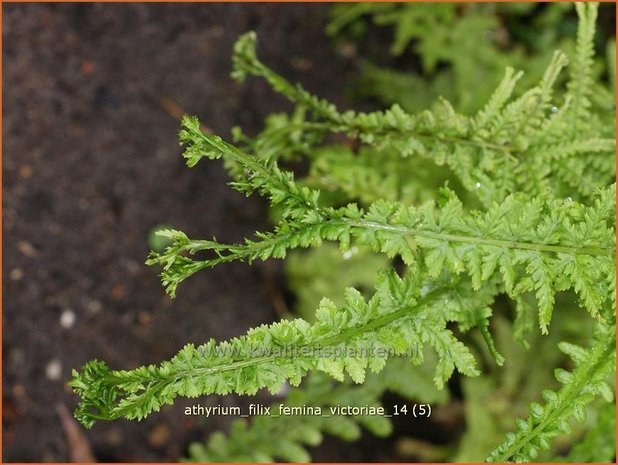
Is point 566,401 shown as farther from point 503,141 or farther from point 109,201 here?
point 109,201

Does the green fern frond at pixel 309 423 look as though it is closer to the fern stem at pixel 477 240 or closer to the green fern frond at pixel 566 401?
the green fern frond at pixel 566 401

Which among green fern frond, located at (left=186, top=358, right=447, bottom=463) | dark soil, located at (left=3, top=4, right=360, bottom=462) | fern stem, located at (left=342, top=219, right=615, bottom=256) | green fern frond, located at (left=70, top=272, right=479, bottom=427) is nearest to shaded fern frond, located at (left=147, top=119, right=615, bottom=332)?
fern stem, located at (left=342, top=219, right=615, bottom=256)

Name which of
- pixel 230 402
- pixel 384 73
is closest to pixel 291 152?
pixel 384 73

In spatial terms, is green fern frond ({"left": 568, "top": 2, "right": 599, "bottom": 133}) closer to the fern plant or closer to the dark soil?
the fern plant

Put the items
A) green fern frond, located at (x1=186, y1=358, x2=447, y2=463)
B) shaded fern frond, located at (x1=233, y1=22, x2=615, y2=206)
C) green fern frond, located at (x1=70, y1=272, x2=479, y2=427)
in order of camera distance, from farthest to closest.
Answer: green fern frond, located at (x1=186, y1=358, x2=447, y2=463), shaded fern frond, located at (x1=233, y1=22, x2=615, y2=206), green fern frond, located at (x1=70, y1=272, x2=479, y2=427)

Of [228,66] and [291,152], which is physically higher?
[291,152]

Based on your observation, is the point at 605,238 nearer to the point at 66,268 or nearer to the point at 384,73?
the point at 384,73
